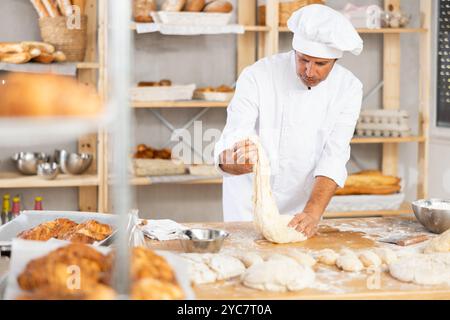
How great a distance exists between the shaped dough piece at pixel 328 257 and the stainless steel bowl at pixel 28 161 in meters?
2.61

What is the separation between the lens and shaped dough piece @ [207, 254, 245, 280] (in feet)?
6.17

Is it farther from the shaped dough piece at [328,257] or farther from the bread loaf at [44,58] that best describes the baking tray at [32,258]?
the bread loaf at [44,58]

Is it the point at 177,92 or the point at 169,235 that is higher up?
the point at 177,92

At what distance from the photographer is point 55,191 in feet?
15.1

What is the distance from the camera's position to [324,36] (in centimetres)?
275

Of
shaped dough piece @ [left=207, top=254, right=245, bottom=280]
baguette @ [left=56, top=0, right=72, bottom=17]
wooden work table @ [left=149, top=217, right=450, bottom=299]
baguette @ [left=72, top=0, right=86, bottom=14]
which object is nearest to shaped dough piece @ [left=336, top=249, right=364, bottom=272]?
Answer: wooden work table @ [left=149, top=217, right=450, bottom=299]

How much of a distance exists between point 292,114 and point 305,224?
809mm

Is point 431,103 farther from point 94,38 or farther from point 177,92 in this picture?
point 94,38

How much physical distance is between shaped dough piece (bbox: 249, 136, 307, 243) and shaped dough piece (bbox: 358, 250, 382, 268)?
0.37 meters

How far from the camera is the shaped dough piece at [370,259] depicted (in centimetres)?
204

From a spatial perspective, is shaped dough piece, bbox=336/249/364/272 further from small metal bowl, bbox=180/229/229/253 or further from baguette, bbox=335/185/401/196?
baguette, bbox=335/185/401/196

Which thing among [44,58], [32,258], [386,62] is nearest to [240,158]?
[32,258]
